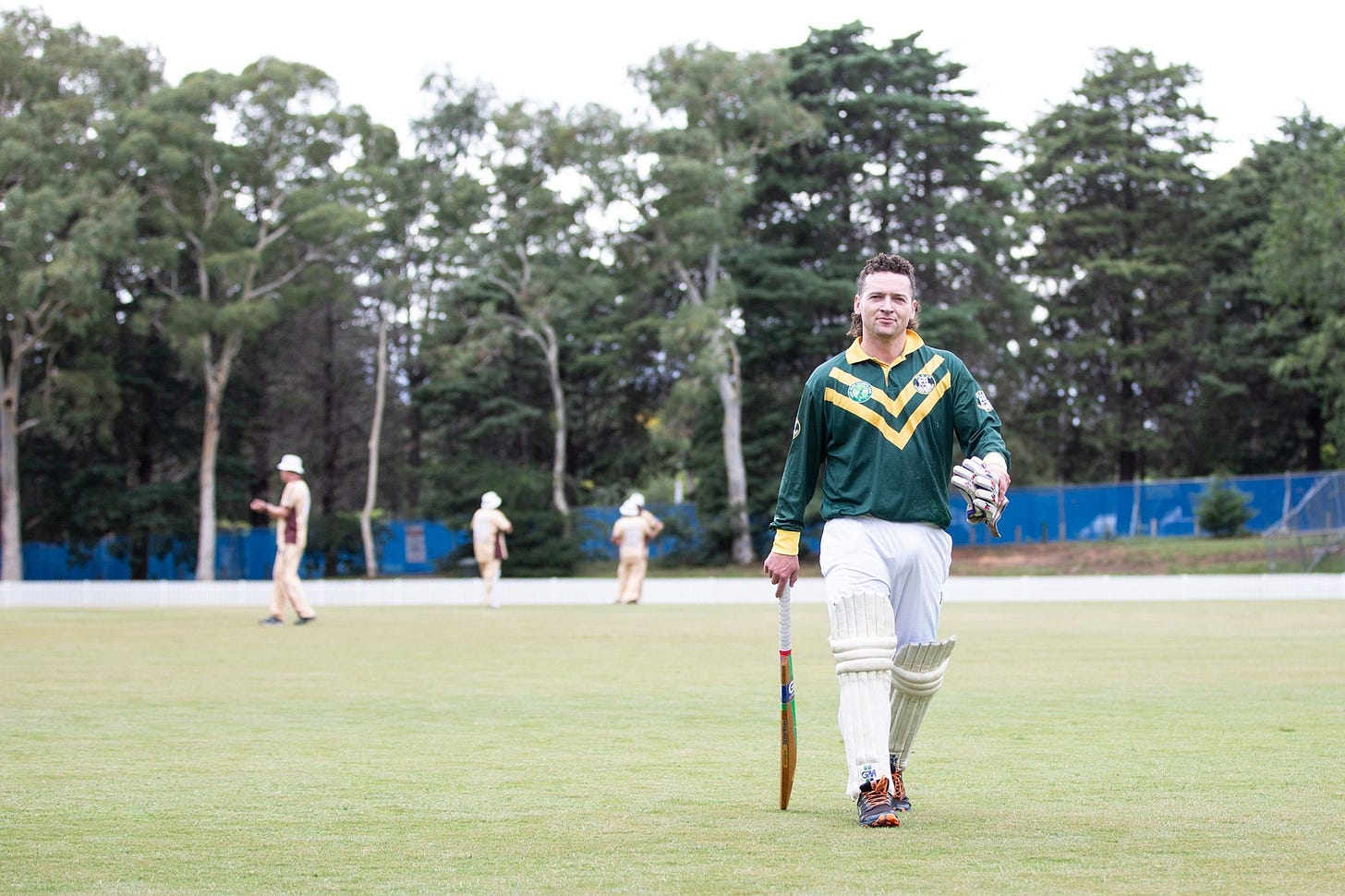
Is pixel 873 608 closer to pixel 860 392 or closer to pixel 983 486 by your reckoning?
pixel 983 486

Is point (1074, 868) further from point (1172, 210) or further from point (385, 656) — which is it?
point (1172, 210)

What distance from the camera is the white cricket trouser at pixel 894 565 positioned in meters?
6.17

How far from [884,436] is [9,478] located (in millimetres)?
49671

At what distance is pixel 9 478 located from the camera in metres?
50.9

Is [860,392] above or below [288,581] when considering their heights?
above

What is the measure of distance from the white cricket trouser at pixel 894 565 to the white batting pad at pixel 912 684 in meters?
0.06

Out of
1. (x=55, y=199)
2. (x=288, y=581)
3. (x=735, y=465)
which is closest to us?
(x=288, y=581)

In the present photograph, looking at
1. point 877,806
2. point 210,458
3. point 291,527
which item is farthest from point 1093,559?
point 877,806

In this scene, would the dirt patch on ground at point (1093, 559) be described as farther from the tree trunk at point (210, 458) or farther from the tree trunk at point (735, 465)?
the tree trunk at point (210, 458)

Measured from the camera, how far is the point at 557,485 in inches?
2089

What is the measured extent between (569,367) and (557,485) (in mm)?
5967

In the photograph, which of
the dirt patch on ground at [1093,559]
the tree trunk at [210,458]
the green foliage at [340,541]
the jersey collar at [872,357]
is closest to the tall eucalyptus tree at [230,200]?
the tree trunk at [210,458]

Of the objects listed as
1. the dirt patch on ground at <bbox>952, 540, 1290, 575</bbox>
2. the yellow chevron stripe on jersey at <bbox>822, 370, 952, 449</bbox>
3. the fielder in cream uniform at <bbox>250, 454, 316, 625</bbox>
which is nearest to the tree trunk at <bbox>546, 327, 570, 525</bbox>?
the dirt patch on ground at <bbox>952, 540, 1290, 575</bbox>

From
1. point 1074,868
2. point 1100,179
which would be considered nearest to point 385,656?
point 1074,868
